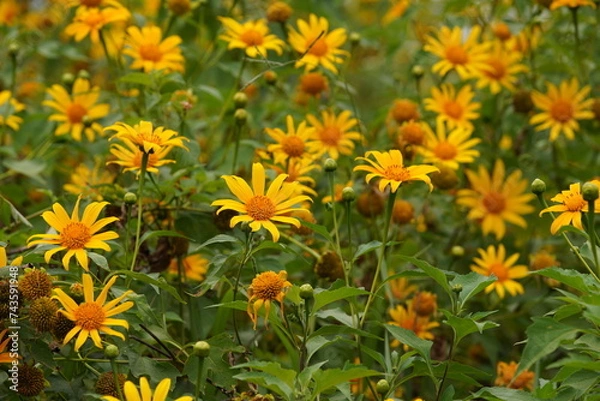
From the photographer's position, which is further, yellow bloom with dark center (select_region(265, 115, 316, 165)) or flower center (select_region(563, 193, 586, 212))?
yellow bloom with dark center (select_region(265, 115, 316, 165))

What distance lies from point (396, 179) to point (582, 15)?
1.31 meters

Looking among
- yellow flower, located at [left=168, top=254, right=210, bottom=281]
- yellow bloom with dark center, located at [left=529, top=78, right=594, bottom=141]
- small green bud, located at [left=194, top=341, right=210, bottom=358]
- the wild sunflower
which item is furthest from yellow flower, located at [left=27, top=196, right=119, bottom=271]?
yellow bloom with dark center, located at [left=529, top=78, right=594, bottom=141]

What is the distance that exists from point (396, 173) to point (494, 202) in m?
0.86

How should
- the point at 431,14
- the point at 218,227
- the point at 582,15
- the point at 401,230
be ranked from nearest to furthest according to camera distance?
the point at 218,227, the point at 401,230, the point at 582,15, the point at 431,14

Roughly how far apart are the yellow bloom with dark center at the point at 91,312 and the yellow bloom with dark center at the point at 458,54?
4.04ft

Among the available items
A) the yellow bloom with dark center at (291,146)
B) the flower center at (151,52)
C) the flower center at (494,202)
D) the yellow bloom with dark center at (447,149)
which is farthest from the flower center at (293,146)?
the flower center at (494,202)

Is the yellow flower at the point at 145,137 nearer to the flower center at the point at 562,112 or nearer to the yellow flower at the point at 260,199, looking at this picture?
the yellow flower at the point at 260,199

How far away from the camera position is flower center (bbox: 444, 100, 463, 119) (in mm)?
2357

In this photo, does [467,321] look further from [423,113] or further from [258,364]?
[423,113]

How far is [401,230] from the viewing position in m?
2.26

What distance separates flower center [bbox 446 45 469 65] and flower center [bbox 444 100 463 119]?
12 cm

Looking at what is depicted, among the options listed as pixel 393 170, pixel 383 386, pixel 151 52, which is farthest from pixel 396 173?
pixel 151 52

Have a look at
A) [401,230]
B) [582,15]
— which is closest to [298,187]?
[401,230]

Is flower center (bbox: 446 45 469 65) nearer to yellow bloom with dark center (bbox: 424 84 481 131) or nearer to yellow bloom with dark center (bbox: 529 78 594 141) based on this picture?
yellow bloom with dark center (bbox: 424 84 481 131)
